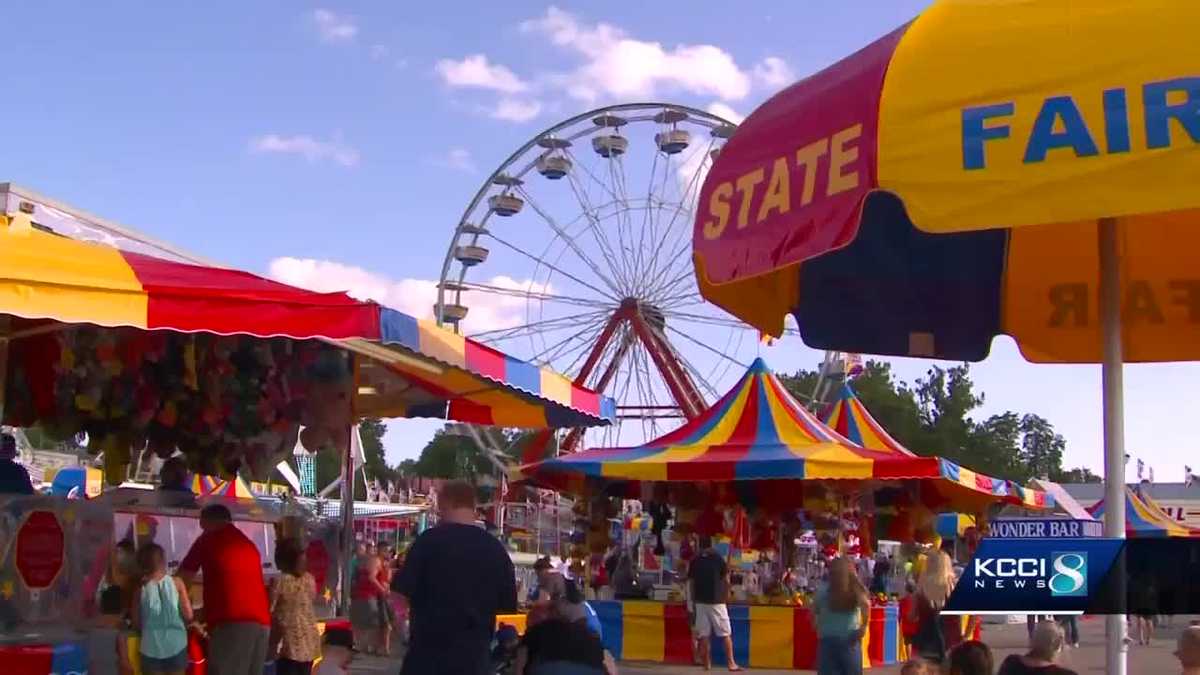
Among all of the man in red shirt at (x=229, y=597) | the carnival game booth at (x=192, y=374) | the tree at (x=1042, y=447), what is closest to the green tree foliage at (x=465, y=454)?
the carnival game booth at (x=192, y=374)

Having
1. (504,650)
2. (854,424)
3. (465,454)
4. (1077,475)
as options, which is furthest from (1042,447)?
(504,650)

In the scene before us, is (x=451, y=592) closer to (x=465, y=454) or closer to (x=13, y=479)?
(x=13, y=479)

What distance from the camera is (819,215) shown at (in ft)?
12.2

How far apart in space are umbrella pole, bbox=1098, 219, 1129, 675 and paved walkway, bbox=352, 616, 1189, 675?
471cm

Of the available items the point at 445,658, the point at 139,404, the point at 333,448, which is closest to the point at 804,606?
the point at 333,448

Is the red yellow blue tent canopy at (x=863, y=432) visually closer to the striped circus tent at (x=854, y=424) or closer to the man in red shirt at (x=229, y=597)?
the striped circus tent at (x=854, y=424)

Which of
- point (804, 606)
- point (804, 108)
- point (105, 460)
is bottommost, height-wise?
point (804, 606)

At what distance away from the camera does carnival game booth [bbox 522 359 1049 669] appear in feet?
42.8

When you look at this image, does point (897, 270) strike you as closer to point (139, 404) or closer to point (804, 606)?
point (139, 404)

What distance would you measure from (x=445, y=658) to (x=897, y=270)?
2.49m

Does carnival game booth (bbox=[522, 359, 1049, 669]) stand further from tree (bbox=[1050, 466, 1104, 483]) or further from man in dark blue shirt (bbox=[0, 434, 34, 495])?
tree (bbox=[1050, 466, 1104, 483])

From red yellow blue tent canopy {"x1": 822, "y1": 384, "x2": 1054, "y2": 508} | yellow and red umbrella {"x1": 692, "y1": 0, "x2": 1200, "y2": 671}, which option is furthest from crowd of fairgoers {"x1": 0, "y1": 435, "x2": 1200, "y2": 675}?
red yellow blue tent canopy {"x1": 822, "y1": 384, "x2": 1054, "y2": 508}

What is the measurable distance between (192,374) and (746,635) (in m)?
8.11

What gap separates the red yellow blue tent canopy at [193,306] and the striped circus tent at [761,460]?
251 inches
